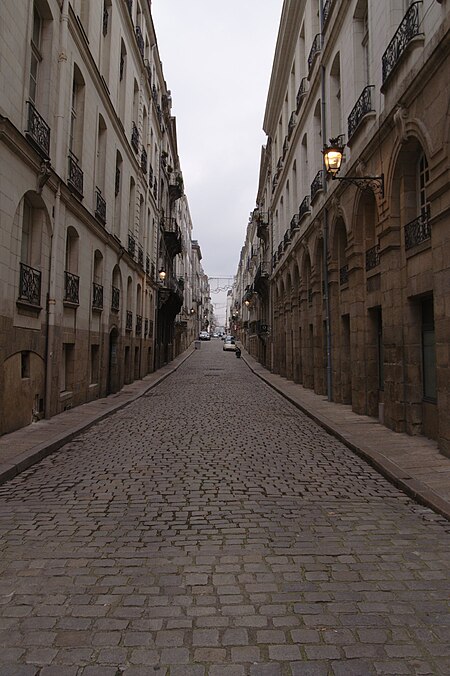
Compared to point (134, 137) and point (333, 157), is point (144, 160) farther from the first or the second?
point (333, 157)

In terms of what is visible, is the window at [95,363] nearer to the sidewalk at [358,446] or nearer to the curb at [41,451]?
the sidewalk at [358,446]

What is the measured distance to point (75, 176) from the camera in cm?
1241

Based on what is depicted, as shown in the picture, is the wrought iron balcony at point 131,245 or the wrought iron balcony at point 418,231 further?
the wrought iron balcony at point 131,245

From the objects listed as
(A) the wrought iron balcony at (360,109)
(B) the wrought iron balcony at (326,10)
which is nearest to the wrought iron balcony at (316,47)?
(B) the wrought iron balcony at (326,10)

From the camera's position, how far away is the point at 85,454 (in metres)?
8.00

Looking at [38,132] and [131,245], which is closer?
[38,132]

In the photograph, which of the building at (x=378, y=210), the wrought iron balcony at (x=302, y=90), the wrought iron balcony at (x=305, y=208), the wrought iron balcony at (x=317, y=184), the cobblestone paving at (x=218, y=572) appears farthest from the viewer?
the wrought iron balcony at (x=302, y=90)

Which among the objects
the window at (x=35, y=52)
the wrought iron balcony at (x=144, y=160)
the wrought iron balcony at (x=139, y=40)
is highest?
the wrought iron balcony at (x=139, y=40)

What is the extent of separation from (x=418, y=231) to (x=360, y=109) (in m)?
4.21

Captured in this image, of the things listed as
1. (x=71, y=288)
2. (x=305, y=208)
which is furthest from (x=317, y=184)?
(x=71, y=288)

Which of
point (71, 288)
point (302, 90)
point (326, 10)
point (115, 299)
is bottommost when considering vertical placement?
point (71, 288)

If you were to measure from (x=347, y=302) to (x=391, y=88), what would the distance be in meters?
5.55

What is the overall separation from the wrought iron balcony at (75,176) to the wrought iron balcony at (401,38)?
7620mm

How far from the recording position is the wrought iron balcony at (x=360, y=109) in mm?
10531
